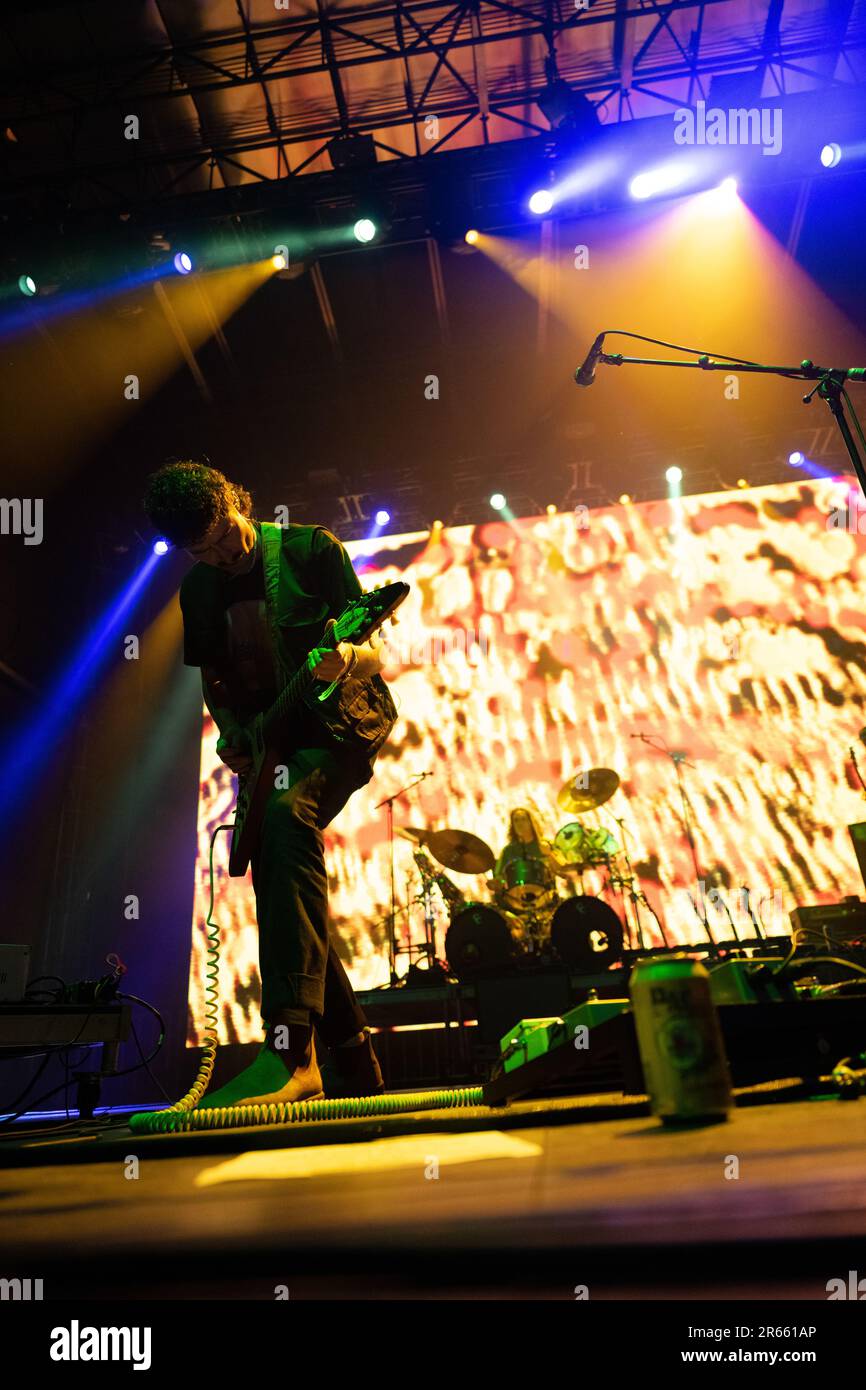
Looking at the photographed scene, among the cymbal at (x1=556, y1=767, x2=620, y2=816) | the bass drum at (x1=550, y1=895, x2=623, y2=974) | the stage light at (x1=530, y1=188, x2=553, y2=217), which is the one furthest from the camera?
the cymbal at (x1=556, y1=767, x2=620, y2=816)

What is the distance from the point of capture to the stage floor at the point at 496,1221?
0.51m

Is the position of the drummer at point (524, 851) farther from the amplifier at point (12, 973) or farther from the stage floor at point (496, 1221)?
the stage floor at point (496, 1221)

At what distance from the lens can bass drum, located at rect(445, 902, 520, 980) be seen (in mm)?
5578

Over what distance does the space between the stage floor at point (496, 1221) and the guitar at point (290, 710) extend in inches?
41.1

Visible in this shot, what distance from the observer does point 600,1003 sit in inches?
51.7

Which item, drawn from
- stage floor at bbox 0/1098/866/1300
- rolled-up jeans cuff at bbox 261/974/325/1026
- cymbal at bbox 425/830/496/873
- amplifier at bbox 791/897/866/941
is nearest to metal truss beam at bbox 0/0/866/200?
cymbal at bbox 425/830/496/873

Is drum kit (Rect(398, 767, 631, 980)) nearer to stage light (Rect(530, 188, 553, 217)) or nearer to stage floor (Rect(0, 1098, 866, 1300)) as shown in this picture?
stage light (Rect(530, 188, 553, 217))

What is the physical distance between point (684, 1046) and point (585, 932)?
195 inches

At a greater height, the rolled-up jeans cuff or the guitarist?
the guitarist

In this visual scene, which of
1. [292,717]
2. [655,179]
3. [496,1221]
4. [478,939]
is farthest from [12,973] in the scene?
[655,179]

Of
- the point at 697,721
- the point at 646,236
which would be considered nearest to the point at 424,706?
the point at 697,721

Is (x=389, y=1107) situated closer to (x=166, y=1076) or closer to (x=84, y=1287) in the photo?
(x=84, y=1287)

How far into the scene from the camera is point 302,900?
1901 mm
